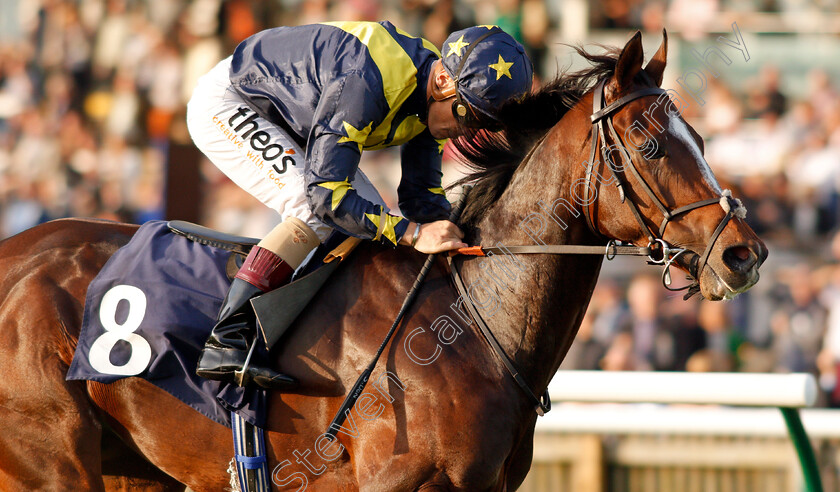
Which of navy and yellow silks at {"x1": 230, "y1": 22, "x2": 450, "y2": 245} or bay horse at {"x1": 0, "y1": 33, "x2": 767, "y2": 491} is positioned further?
navy and yellow silks at {"x1": 230, "y1": 22, "x2": 450, "y2": 245}

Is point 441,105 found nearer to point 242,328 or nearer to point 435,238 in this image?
point 435,238

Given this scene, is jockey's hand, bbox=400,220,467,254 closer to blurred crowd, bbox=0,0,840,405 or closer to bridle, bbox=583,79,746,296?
bridle, bbox=583,79,746,296

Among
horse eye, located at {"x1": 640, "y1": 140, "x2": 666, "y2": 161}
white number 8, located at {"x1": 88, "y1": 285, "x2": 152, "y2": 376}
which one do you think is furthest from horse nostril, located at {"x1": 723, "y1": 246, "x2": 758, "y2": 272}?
white number 8, located at {"x1": 88, "y1": 285, "x2": 152, "y2": 376}

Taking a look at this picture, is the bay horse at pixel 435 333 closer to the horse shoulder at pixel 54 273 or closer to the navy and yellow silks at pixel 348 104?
the horse shoulder at pixel 54 273

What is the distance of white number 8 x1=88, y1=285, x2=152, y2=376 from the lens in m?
2.80

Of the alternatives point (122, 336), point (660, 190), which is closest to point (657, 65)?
point (660, 190)

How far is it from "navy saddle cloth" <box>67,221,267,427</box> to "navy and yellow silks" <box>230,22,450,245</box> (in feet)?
1.66

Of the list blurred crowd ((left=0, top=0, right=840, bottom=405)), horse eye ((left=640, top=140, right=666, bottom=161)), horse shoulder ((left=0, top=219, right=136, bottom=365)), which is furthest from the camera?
blurred crowd ((left=0, top=0, right=840, bottom=405))

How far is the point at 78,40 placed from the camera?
29.3 feet

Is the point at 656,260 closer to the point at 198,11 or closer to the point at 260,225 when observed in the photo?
the point at 260,225

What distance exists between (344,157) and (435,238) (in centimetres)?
37

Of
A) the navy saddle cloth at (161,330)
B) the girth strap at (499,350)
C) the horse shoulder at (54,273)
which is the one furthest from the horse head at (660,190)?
the horse shoulder at (54,273)

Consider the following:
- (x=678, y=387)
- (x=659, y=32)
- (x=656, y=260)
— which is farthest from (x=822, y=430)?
(x=659, y=32)

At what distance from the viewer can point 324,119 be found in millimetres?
2699
